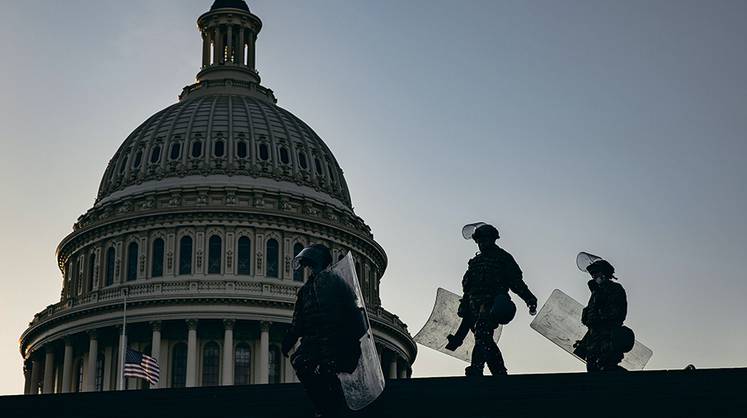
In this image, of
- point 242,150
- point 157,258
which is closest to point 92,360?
point 157,258

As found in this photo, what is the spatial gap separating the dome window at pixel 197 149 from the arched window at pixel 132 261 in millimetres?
8315

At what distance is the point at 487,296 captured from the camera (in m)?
22.9

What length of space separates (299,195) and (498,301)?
73.2 meters

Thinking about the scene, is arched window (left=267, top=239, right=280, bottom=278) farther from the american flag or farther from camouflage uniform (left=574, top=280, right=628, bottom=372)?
camouflage uniform (left=574, top=280, right=628, bottom=372)

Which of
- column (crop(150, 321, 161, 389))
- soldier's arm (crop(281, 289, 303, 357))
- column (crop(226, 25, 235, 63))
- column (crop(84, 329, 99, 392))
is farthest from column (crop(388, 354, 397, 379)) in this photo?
soldier's arm (crop(281, 289, 303, 357))

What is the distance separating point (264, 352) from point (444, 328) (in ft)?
206

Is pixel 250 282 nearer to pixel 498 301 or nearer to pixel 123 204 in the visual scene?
pixel 123 204

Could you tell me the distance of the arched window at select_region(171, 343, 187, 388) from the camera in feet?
284

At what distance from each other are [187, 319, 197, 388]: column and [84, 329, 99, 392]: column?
5.82 m

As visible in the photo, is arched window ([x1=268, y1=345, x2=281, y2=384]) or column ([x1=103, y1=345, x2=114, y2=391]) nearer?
column ([x1=103, y1=345, x2=114, y2=391])

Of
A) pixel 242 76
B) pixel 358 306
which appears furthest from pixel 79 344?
pixel 358 306

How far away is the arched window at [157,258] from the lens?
91.1 meters

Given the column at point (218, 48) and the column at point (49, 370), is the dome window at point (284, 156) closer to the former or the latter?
the column at point (218, 48)

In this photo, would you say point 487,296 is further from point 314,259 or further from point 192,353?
point 192,353
